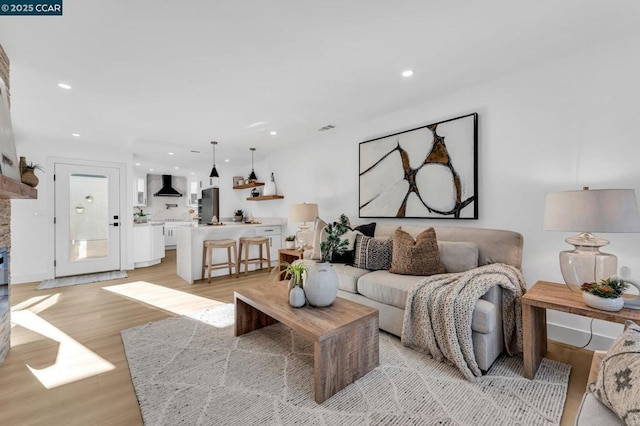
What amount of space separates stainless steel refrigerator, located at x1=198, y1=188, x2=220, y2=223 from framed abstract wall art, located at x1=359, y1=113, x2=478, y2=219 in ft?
16.1

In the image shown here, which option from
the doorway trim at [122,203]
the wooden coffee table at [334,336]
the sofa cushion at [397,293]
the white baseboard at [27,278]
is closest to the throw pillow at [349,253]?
the sofa cushion at [397,293]

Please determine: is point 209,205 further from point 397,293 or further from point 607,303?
point 607,303

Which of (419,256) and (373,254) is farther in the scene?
(373,254)

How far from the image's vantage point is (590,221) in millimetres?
1734

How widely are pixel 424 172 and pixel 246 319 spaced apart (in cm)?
241

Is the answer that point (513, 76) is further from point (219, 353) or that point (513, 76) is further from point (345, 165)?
point (219, 353)

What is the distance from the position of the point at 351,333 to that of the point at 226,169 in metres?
6.37

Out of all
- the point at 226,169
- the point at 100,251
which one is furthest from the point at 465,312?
the point at 226,169

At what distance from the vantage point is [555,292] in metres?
1.95

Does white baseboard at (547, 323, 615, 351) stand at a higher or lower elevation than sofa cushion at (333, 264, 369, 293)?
lower

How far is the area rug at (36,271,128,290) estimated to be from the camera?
4.32 m

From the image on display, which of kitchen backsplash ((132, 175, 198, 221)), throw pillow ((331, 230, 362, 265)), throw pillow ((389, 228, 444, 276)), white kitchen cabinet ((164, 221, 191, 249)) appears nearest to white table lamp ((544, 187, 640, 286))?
throw pillow ((389, 228, 444, 276))

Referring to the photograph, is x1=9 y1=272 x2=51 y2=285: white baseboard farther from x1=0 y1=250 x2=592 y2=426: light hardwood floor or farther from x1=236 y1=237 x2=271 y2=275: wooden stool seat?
x1=236 y1=237 x2=271 y2=275: wooden stool seat

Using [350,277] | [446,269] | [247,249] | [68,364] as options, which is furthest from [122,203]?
[446,269]
